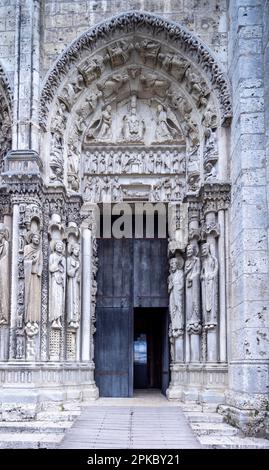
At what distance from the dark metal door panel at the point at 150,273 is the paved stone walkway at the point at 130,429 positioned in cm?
210

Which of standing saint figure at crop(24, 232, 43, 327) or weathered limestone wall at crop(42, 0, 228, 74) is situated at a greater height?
weathered limestone wall at crop(42, 0, 228, 74)

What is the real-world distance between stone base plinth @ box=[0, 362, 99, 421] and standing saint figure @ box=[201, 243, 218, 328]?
7.48 feet

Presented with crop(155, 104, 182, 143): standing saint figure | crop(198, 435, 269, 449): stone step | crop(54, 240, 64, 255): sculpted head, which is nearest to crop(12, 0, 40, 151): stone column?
crop(54, 240, 64, 255): sculpted head

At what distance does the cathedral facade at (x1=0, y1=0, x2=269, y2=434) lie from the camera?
966 cm

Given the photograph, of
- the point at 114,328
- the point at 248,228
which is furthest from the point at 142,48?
the point at 114,328

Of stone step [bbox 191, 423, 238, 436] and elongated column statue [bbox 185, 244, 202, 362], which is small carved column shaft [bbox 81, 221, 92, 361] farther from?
stone step [bbox 191, 423, 238, 436]

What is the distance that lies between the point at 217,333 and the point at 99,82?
499 cm

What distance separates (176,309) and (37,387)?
2.73 m

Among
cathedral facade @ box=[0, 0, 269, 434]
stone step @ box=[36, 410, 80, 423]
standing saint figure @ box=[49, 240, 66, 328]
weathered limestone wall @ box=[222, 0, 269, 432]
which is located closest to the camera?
weathered limestone wall @ box=[222, 0, 269, 432]

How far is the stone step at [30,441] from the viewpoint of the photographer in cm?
765

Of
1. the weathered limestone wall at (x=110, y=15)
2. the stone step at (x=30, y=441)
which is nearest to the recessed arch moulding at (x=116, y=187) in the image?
the weathered limestone wall at (x=110, y=15)

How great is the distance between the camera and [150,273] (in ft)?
38.4

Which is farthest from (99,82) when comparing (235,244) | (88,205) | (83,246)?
(235,244)

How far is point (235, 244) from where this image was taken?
9867mm
